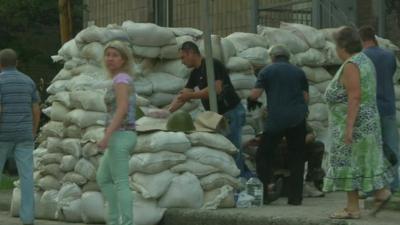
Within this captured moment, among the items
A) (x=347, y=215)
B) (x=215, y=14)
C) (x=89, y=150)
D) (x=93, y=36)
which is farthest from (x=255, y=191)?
(x=215, y=14)

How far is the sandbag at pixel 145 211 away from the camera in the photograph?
9133mm

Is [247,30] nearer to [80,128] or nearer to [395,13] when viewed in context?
[395,13]

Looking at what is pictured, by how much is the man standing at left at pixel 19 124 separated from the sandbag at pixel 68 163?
1.41ft

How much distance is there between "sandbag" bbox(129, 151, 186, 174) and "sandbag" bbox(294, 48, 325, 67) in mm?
3292

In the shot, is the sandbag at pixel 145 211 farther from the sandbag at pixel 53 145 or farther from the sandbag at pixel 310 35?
the sandbag at pixel 310 35

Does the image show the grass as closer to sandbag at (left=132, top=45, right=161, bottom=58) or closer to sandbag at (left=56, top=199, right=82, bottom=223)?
sandbag at (left=132, top=45, right=161, bottom=58)

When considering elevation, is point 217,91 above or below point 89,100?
above

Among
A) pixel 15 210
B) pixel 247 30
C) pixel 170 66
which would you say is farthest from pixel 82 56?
pixel 247 30

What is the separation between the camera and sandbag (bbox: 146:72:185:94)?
36.7ft

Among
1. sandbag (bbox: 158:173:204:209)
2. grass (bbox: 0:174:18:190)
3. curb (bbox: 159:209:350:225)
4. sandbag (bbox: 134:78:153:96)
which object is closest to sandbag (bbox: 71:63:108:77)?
sandbag (bbox: 134:78:153:96)

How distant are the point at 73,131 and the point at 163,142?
1518 mm

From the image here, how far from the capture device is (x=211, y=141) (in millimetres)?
9617

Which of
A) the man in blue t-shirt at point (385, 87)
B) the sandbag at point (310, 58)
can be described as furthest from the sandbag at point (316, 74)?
the man in blue t-shirt at point (385, 87)

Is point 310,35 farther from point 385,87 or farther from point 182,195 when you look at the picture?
point 182,195
